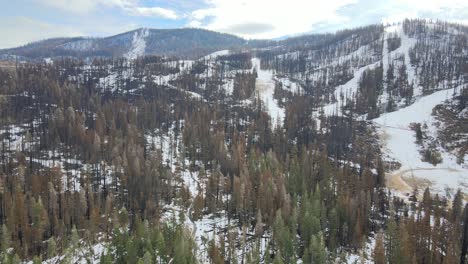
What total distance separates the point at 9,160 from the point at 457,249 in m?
167

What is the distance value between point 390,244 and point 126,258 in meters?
71.1

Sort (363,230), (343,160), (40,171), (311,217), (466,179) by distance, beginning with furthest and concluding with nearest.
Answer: (343,160) < (466,179) < (40,171) < (363,230) < (311,217)

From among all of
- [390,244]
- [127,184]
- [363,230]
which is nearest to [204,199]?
[127,184]

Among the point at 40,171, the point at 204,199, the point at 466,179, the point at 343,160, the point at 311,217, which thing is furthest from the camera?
the point at 343,160

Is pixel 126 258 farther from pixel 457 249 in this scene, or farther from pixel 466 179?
pixel 466 179

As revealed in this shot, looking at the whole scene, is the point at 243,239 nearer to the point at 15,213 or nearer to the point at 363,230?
the point at 363,230

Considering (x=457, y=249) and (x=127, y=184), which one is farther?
(x=127, y=184)

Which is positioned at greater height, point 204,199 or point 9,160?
point 9,160

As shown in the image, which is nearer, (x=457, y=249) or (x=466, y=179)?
(x=457, y=249)

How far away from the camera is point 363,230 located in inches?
4562

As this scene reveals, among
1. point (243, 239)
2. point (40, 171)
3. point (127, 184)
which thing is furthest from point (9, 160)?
point (243, 239)

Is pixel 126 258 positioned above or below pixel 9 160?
below

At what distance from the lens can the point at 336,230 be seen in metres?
112

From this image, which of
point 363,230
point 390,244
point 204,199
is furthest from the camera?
point 204,199
